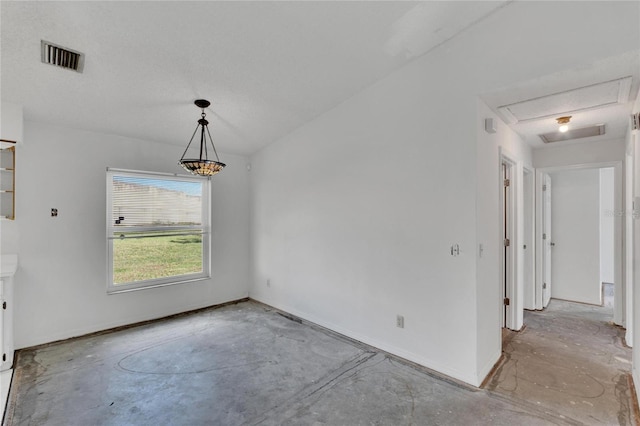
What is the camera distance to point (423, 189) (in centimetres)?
288

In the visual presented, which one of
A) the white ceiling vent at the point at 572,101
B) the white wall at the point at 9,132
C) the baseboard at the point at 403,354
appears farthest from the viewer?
the white wall at the point at 9,132

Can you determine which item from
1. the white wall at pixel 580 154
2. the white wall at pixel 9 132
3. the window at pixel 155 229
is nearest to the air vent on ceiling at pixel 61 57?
the white wall at pixel 9 132

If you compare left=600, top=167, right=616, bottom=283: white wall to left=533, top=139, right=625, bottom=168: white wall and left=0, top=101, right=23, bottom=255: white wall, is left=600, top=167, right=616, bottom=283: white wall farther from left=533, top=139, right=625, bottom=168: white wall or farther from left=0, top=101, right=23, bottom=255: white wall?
left=0, top=101, right=23, bottom=255: white wall

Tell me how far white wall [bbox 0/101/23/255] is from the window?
0.88 meters

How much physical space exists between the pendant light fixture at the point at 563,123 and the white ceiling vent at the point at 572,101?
0.53ft

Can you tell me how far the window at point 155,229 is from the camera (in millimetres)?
3957

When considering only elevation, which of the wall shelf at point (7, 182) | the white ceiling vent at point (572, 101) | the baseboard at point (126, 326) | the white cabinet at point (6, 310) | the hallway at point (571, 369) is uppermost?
the white ceiling vent at point (572, 101)

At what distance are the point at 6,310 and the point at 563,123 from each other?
5.86 meters

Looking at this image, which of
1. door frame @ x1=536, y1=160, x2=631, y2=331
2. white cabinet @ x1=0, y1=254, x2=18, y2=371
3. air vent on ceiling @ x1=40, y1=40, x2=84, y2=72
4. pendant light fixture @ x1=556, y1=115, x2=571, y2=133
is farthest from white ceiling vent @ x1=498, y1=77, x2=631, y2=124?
white cabinet @ x1=0, y1=254, x2=18, y2=371

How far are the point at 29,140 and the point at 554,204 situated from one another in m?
7.41

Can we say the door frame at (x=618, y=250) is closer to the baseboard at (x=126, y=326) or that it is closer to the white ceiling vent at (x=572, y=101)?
the white ceiling vent at (x=572, y=101)

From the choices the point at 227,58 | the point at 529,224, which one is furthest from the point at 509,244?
the point at 227,58

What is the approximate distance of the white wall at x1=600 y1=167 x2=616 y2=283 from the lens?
5609 millimetres

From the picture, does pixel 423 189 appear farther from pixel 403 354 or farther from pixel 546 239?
pixel 546 239
